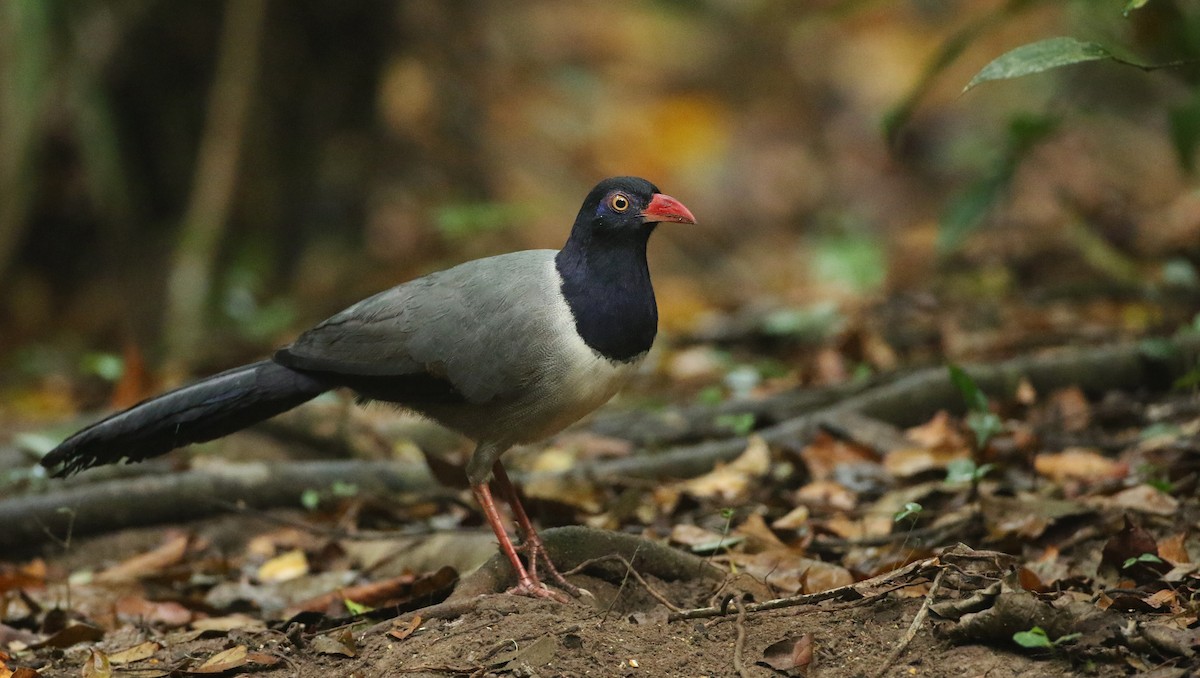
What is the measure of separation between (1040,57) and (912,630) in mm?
1664

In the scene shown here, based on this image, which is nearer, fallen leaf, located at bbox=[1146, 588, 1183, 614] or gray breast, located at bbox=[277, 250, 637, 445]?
fallen leaf, located at bbox=[1146, 588, 1183, 614]

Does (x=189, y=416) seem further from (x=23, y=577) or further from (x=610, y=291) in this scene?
(x=610, y=291)

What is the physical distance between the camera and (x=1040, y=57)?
357 cm

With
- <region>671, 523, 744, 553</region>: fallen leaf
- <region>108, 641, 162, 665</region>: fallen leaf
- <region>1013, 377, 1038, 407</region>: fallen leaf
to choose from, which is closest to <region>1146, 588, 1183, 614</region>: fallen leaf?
<region>671, 523, 744, 553</region>: fallen leaf

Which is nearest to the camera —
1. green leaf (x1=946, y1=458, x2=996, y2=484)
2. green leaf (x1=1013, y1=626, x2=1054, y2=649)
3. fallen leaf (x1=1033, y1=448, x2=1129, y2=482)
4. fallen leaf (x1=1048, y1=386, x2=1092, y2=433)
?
green leaf (x1=1013, y1=626, x2=1054, y2=649)

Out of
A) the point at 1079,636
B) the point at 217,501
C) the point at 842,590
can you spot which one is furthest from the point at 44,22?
the point at 1079,636

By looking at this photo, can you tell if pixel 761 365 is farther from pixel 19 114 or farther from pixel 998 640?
pixel 19 114

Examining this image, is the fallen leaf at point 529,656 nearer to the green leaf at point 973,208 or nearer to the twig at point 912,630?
the twig at point 912,630

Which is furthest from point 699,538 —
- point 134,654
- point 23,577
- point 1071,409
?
point 23,577

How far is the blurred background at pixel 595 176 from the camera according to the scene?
7316 millimetres

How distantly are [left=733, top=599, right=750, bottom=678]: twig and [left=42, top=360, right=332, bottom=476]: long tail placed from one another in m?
1.70

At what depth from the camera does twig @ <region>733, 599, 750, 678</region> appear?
302 cm

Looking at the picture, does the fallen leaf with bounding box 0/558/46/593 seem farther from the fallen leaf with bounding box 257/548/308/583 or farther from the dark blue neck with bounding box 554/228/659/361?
the dark blue neck with bounding box 554/228/659/361

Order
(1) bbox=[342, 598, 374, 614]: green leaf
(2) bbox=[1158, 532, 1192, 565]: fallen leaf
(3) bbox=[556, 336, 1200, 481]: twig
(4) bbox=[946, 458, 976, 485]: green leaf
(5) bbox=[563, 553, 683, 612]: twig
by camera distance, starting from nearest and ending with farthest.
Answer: (5) bbox=[563, 553, 683, 612]: twig
(2) bbox=[1158, 532, 1192, 565]: fallen leaf
(1) bbox=[342, 598, 374, 614]: green leaf
(4) bbox=[946, 458, 976, 485]: green leaf
(3) bbox=[556, 336, 1200, 481]: twig
